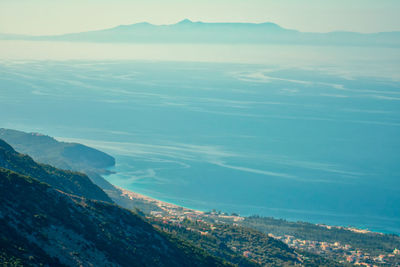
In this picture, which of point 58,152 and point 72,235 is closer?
point 72,235

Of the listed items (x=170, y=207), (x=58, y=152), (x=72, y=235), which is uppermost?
(x=58, y=152)

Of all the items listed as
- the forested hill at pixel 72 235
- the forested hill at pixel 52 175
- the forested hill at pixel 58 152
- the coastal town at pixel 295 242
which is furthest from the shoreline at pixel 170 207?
the forested hill at pixel 72 235

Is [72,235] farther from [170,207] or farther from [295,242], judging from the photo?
[170,207]

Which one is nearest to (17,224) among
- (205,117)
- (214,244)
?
(214,244)

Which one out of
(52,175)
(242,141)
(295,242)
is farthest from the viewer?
(242,141)

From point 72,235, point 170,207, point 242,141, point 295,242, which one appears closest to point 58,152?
point 170,207

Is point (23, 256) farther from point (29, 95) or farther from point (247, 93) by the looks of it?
point (247, 93)

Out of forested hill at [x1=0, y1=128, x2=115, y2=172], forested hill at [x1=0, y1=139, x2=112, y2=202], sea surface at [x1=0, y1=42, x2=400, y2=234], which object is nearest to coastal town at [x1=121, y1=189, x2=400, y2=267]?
forested hill at [x1=0, y1=139, x2=112, y2=202]
